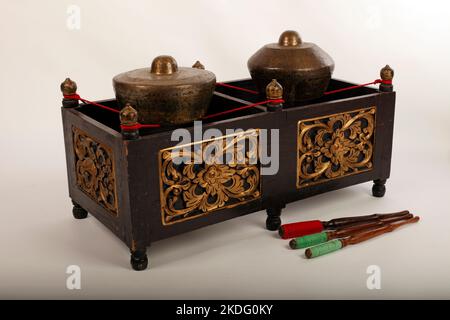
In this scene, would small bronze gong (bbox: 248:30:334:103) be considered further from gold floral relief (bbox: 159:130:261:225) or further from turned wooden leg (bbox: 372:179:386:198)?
turned wooden leg (bbox: 372:179:386:198)

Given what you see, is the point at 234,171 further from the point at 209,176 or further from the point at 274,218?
the point at 274,218

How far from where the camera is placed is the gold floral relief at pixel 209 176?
7.14 feet

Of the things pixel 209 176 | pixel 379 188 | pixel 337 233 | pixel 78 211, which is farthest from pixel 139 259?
pixel 379 188

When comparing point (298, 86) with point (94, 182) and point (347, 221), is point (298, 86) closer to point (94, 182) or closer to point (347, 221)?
point (347, 221)

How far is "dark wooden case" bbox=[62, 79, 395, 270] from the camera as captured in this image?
2.12 m

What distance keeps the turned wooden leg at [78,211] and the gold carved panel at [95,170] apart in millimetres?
120

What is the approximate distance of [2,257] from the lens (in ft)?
7.47

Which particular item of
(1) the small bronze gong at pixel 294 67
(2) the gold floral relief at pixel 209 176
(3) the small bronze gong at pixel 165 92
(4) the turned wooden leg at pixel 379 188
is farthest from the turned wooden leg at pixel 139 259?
(4) the turned wooden leg at pixel 379 188

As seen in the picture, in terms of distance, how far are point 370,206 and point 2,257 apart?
1363 mm

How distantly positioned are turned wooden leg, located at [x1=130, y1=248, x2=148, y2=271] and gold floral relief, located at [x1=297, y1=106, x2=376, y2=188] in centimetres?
65

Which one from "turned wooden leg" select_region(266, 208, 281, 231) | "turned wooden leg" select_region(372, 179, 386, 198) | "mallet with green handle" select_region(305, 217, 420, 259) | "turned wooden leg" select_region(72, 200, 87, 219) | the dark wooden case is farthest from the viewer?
"turned wooden leg" select_region(372, 179, 386, 198)

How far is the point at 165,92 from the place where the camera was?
86.4 inches

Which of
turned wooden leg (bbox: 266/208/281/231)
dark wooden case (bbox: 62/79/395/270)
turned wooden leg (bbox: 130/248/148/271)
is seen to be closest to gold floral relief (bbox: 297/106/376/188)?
dark wooden case (bbox: 62/79/395/270)
